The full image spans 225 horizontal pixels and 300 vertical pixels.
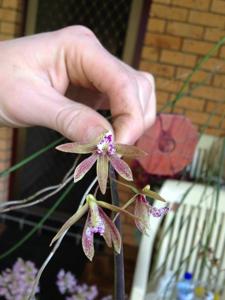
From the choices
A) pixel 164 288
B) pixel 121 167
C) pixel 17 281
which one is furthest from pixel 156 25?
pixel 121 167

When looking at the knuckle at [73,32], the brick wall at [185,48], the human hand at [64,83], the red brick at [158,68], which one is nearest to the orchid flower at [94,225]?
the human hand at [64,83]

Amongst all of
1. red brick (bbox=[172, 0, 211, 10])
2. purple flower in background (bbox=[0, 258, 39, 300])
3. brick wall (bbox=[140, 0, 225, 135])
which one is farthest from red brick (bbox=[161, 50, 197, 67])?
purple flower in background (bbox=[0, 258, 39, 300])

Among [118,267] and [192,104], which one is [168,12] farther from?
[118,267]

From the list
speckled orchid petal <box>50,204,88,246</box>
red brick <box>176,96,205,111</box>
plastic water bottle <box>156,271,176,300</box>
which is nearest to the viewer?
speckled orchid petal <box>50,204,88,246</box>

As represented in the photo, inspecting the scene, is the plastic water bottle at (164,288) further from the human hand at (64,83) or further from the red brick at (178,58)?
the red brick at (178,58)

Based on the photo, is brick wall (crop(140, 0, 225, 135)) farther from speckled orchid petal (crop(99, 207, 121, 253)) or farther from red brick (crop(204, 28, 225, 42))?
speckled orchid petal (crop(99, 207, 121, 253))
